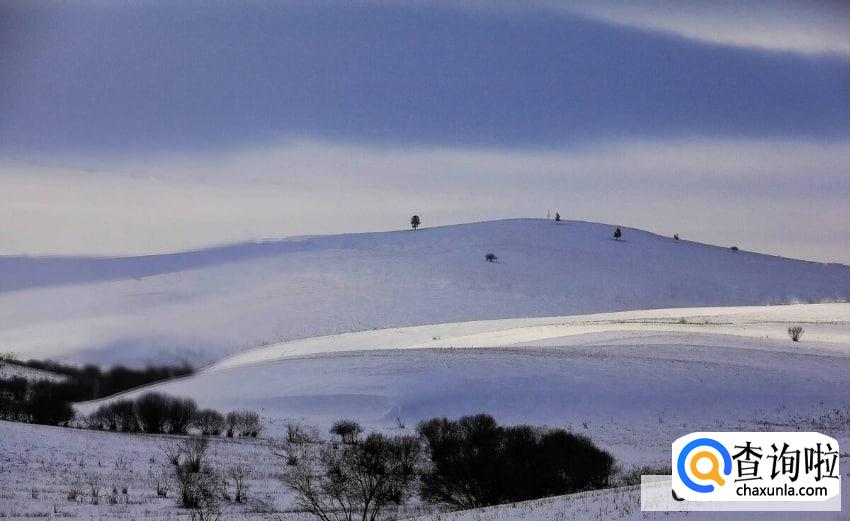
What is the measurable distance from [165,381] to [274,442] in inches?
488

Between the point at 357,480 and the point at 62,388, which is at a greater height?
the point at 62,388

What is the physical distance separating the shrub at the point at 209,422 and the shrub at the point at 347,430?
3982 mm

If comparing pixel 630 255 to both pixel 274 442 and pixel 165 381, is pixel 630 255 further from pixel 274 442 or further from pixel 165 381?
pixel 274 442

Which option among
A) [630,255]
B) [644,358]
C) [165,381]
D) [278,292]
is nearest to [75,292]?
[278,292]

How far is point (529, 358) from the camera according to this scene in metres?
41.5

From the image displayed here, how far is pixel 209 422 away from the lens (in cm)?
3334

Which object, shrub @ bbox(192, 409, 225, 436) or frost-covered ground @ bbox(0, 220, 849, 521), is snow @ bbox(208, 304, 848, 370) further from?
shrub @ bbox(192, 409, 225, 436)

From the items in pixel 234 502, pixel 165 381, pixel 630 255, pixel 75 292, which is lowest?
pixel 234 502

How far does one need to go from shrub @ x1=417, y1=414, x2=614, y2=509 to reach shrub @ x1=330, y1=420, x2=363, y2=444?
15.1 feet

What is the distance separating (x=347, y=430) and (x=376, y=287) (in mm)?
37223

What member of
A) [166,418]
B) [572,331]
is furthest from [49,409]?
[572,331]

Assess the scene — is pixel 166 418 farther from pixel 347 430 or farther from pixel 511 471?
pixel 511 471

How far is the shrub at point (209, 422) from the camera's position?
108ft

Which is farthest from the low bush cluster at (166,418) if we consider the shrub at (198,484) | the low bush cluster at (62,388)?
the shrub at (198,484)
